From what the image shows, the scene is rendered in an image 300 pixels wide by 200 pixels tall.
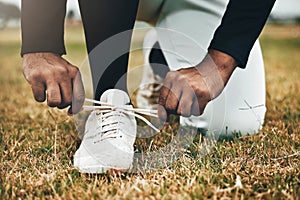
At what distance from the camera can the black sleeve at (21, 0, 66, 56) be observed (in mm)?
1179

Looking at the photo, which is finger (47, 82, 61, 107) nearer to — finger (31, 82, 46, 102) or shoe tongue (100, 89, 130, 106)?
finger (31, 82, 46, 102)

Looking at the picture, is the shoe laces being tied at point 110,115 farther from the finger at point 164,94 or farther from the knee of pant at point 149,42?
the knee of pant at point 149,42

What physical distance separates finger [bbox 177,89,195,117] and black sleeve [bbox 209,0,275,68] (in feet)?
0.48

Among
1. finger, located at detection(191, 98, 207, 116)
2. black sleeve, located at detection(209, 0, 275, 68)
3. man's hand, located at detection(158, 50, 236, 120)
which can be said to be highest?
black sleeve, located at detection(209, 0, 275, 68)

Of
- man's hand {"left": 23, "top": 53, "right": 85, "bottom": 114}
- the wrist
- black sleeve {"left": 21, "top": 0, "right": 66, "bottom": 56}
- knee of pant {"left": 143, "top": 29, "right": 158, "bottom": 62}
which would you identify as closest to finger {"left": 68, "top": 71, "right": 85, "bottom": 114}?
man's hand {"left": 23, "top": 53, "right": 85, "bottom": 114}

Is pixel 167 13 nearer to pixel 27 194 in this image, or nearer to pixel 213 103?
pixel 213 103

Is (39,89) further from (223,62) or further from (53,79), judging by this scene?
(223,62)

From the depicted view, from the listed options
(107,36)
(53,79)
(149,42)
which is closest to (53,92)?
(53,79)

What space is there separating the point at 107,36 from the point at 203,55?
0.42 metres

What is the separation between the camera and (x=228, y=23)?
3.73 feet

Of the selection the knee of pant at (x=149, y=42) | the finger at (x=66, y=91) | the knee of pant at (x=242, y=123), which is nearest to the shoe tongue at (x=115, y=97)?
the finger at (x=66, y=91)

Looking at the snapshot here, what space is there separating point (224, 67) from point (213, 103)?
42 centimetres

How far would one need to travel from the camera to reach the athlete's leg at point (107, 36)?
1.32 m

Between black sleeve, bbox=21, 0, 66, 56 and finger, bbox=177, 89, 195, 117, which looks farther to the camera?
black sleeve, bbox=21, 0, 66, 56
